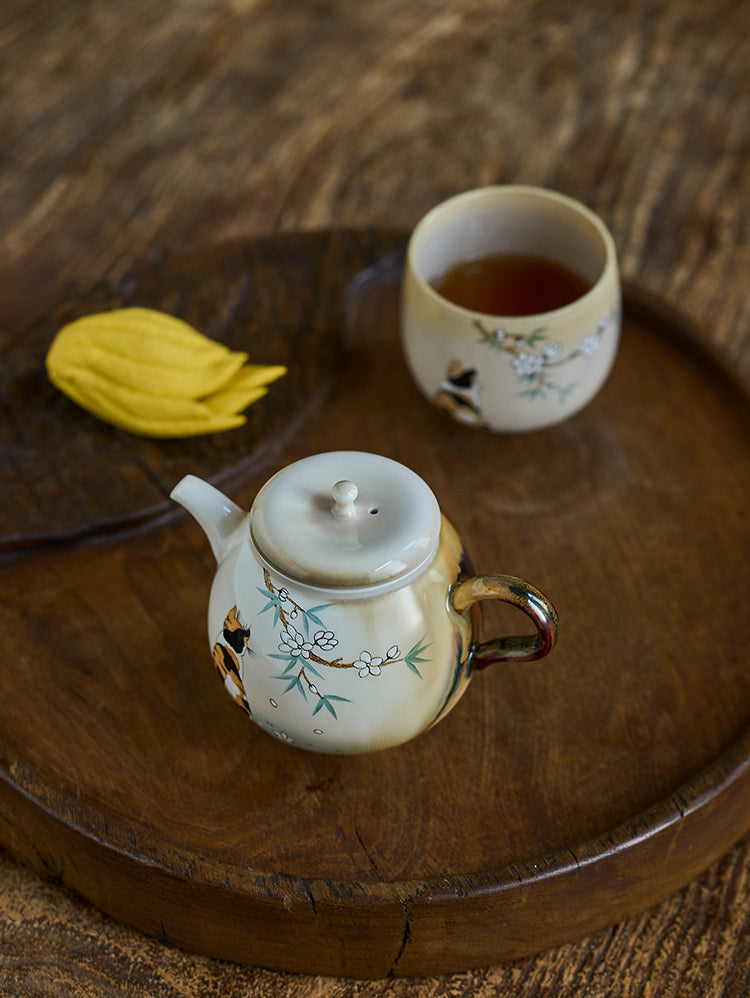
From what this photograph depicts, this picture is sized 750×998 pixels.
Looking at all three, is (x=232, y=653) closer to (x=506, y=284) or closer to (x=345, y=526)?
(x=345, y=526)

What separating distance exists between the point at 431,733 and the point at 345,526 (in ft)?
0.62

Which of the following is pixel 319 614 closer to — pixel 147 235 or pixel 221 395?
pixel 221 395

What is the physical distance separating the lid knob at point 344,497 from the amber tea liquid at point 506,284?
0.34 m

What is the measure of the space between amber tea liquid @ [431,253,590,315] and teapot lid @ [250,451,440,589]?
31 cm

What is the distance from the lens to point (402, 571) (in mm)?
550

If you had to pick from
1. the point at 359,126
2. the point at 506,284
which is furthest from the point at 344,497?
the point at 359,126

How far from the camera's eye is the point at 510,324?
2.46ft

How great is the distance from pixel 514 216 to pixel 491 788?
1.47ft

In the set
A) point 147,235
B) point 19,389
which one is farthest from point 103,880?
point 147,235

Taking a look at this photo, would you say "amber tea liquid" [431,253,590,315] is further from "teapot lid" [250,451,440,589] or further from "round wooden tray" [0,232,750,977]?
"teapot lid" [250,451,440,589]

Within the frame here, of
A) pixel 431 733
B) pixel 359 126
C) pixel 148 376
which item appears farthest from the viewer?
pixel 359 126

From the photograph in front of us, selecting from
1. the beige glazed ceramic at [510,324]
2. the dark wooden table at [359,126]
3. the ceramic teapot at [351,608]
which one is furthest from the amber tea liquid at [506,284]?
the ceramic teapot at [351,608]

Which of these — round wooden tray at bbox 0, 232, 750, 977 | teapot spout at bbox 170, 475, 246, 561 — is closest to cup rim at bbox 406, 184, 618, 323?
round wooden tray at bbox 0, 232, 750, 977

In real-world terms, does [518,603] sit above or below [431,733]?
above
